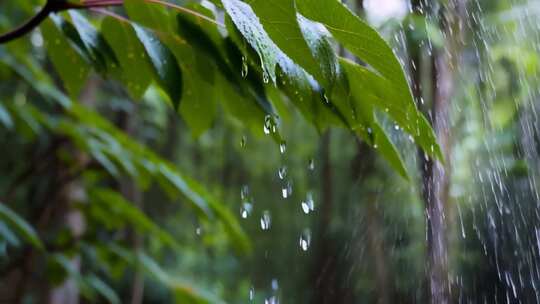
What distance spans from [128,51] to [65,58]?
0.31ft

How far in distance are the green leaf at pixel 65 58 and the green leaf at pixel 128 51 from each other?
6cm

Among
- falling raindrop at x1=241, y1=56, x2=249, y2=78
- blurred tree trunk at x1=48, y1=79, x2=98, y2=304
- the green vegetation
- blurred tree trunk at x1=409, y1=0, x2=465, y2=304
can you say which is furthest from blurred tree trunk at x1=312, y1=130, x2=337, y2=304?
falling raindrop at x1=241, y1=56, x2=249, y2=78

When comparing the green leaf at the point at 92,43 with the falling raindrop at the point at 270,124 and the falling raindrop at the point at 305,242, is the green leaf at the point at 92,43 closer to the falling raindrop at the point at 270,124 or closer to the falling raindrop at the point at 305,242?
the falling raindrop at the point at 270,124

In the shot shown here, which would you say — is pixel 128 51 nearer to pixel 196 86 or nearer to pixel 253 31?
pixel 196 86

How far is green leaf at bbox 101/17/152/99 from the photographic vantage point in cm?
60

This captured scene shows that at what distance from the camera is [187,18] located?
560mm

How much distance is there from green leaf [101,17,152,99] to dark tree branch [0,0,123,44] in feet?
0.17

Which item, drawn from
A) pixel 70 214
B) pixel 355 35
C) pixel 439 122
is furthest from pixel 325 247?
pixel 355 35

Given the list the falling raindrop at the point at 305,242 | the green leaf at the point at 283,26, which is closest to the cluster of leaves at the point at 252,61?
the green leaf at the point at 283,26

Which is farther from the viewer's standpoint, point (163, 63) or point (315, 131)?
point (315, 131)

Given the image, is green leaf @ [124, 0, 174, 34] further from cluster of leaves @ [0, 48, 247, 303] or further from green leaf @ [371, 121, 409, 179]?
cluster of leaves @ [0, 48, 247, 303]

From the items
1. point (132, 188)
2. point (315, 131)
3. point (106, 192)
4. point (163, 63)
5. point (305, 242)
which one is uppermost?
point (132, 188)

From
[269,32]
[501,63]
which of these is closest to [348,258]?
[501,63]

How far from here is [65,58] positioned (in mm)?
674
